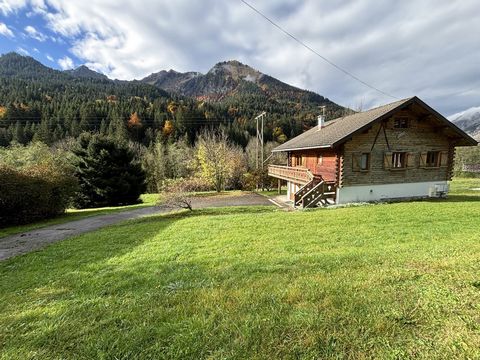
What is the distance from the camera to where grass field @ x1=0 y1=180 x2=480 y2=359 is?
2.90 meters

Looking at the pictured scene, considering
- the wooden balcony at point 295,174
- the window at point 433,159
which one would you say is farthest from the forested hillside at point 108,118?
the window at point 433,159

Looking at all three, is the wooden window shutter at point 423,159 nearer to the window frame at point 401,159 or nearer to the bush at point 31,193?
the window frame at point 401,159

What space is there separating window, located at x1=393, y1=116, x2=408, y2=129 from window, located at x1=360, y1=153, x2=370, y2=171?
329cm

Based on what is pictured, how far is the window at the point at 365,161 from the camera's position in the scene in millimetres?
18525

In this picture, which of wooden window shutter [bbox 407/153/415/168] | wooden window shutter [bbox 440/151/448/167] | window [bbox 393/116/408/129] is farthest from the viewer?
wooden window shutter [bbox 440/151/448/167]

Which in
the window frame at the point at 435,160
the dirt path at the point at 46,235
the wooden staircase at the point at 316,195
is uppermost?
the window frame at the point at 435,160

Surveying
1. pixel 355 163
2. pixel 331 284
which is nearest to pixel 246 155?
pixel 355 163

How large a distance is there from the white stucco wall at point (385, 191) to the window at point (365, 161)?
1476 millimetres

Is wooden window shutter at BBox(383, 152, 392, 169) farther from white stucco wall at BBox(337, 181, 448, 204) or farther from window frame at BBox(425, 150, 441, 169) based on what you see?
window frame at BBox(425, 150, 441, 169)

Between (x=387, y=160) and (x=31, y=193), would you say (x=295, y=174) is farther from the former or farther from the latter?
(x=31, y=193)

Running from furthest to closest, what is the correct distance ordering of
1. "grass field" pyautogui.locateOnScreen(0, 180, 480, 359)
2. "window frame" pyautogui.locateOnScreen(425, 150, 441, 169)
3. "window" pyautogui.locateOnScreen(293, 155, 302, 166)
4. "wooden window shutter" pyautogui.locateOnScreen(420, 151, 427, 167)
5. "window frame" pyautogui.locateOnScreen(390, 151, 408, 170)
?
"window" pyautogui.locateOnScreen(293, 155, 302, 166)
"window frame" pyautogui.locateOnScreen(425, 150, 441, 169)
"wooden window shutter" pyautogui.locateOnScreen(420, 151, 427, 167)
"window frame" pyautogui.locateOnScreen(390, 151, 408, 170)
"grass field" pyautogui.locateOnScreen(0, 180, 480, 359)

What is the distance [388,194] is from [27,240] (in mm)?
23231

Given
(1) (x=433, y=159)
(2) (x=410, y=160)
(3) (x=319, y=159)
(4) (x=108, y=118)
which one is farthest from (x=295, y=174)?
(4) (x=108, y=118)

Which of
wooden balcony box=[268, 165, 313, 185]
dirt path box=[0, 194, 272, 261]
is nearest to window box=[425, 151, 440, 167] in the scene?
wooden balcony box=[268, 165, 313, 185]
